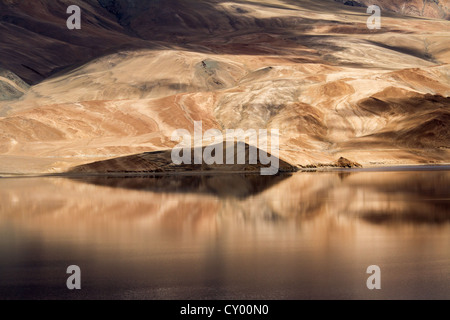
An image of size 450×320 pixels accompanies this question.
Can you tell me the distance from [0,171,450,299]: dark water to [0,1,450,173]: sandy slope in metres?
37.4

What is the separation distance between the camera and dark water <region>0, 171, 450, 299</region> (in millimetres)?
14102

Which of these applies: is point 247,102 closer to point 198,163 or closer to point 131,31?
point 198,163

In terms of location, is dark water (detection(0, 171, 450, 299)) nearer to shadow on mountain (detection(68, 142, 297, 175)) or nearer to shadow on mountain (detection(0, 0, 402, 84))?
shadow on mountain (detection(68, 142, 297, 175))

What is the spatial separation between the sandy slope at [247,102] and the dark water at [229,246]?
37.4 metres

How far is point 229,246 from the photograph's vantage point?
19016 millimetres

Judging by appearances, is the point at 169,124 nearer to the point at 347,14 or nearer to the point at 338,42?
the point at 338,42

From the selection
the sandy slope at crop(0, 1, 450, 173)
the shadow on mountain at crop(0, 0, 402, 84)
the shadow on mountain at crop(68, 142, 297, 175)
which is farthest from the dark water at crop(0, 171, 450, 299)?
the shadow on mountain at crop(0, 0, 402, 84)

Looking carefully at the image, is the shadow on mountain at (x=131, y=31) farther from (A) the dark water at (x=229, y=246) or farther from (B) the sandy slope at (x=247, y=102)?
(A) the dark water at (x=229, y=246)

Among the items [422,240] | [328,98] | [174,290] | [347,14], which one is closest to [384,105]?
[328,98]

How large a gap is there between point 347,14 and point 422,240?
182 metres

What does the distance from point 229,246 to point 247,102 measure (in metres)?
75.4

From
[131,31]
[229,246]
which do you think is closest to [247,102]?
[229,246]

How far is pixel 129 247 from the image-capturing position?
19203 millimetres

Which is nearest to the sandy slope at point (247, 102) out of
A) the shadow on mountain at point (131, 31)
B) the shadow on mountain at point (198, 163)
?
the shadow on mountain at point (131, 31)
